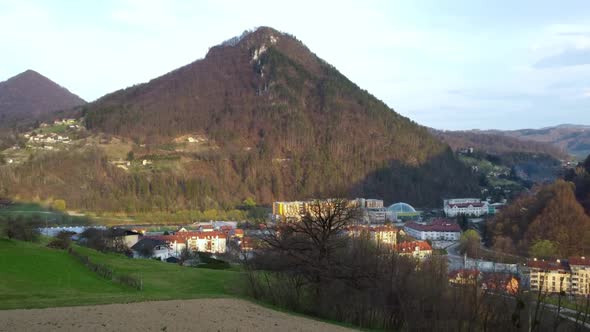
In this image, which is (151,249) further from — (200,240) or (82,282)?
(82,282)

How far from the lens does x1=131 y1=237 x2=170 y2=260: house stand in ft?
121

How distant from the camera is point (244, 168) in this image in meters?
87.5

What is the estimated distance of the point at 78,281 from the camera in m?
17.1

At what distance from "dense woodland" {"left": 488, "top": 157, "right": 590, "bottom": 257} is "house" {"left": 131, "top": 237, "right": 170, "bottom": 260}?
24.5 metres

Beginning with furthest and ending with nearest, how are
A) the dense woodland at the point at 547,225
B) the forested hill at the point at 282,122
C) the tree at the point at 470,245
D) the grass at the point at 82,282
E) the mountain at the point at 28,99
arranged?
the mountain at the point at 28,99 → the forested hill at the point at 282,122 → the dense woodland at the point at 547,225 → the tree at the point at 470,245 → the grass at the point at 82,282

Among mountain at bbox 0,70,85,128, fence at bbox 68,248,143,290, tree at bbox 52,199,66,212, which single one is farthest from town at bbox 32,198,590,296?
mountain at bbox 0,70,85,128

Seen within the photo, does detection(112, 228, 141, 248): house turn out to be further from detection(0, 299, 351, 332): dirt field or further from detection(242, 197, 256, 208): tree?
detection(242, 197, 256, 208): tree

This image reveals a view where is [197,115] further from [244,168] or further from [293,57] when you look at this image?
[293,57]

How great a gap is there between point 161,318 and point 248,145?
283 feet

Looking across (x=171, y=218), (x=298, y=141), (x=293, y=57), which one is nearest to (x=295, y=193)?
(x=298, y=141)

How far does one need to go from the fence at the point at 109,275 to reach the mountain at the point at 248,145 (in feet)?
146

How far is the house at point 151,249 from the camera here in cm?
3703

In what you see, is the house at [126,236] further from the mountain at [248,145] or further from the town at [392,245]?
the mountain at [248,145]

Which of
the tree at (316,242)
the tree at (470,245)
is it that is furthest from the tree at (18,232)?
the tree at (470,245)
